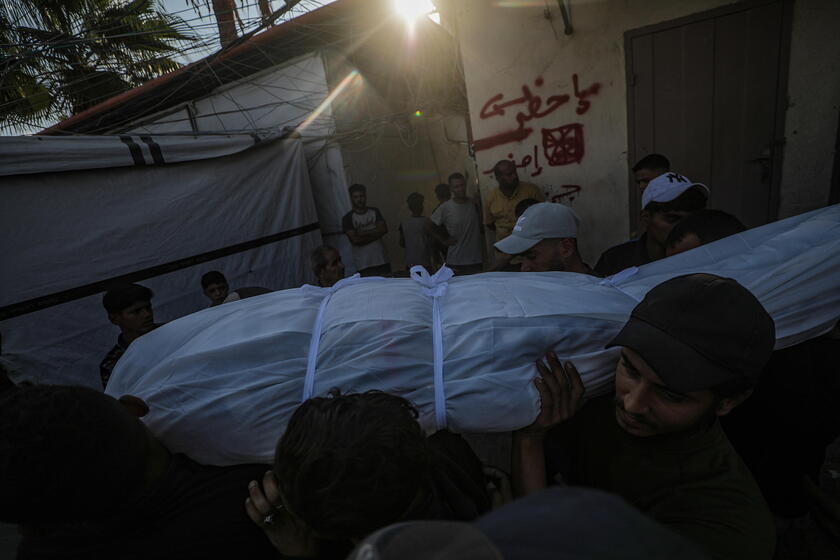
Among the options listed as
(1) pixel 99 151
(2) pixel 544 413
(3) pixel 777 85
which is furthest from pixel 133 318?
(3) pixel 777 85

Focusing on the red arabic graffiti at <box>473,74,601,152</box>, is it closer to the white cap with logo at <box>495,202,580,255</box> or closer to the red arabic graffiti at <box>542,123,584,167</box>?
the red arabic graffiti at <box>542,123,584,167</box>

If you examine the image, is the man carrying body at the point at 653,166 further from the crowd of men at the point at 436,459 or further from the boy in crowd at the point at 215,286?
the boy in crowd at the point at 215,286

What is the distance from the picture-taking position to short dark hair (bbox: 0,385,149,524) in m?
0.73

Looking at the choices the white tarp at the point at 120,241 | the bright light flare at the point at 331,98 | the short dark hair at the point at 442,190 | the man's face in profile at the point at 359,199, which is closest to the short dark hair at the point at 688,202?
the short dark hair at the point at 442,190

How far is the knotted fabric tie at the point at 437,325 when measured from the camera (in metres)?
0.94

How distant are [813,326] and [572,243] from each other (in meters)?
0.94

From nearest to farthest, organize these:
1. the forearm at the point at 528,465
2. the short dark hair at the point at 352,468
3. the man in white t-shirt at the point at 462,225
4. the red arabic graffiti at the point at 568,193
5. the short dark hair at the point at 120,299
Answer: the short dark hair at the point at 352,468 < the forearm at the point at 528,465 < the short dark hair at the point at 120,299 < the red arabic graffiti at the point at 568,193 < the man in white t-shirt at the point at 462,225

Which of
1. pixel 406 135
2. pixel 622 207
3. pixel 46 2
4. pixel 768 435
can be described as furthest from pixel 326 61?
pixel 768 435

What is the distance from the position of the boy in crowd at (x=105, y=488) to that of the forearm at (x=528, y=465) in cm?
64

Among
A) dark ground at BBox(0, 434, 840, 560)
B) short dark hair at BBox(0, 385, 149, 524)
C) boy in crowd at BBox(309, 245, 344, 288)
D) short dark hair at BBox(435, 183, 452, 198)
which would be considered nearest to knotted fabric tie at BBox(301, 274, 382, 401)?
short dark hair at BBox(0, 385, 149, 524)

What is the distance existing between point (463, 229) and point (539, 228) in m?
2.97

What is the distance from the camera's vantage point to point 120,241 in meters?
3.87

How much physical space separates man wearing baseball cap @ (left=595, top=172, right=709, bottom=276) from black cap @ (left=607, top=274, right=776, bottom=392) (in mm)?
1328

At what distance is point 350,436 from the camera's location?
2.28 feet
